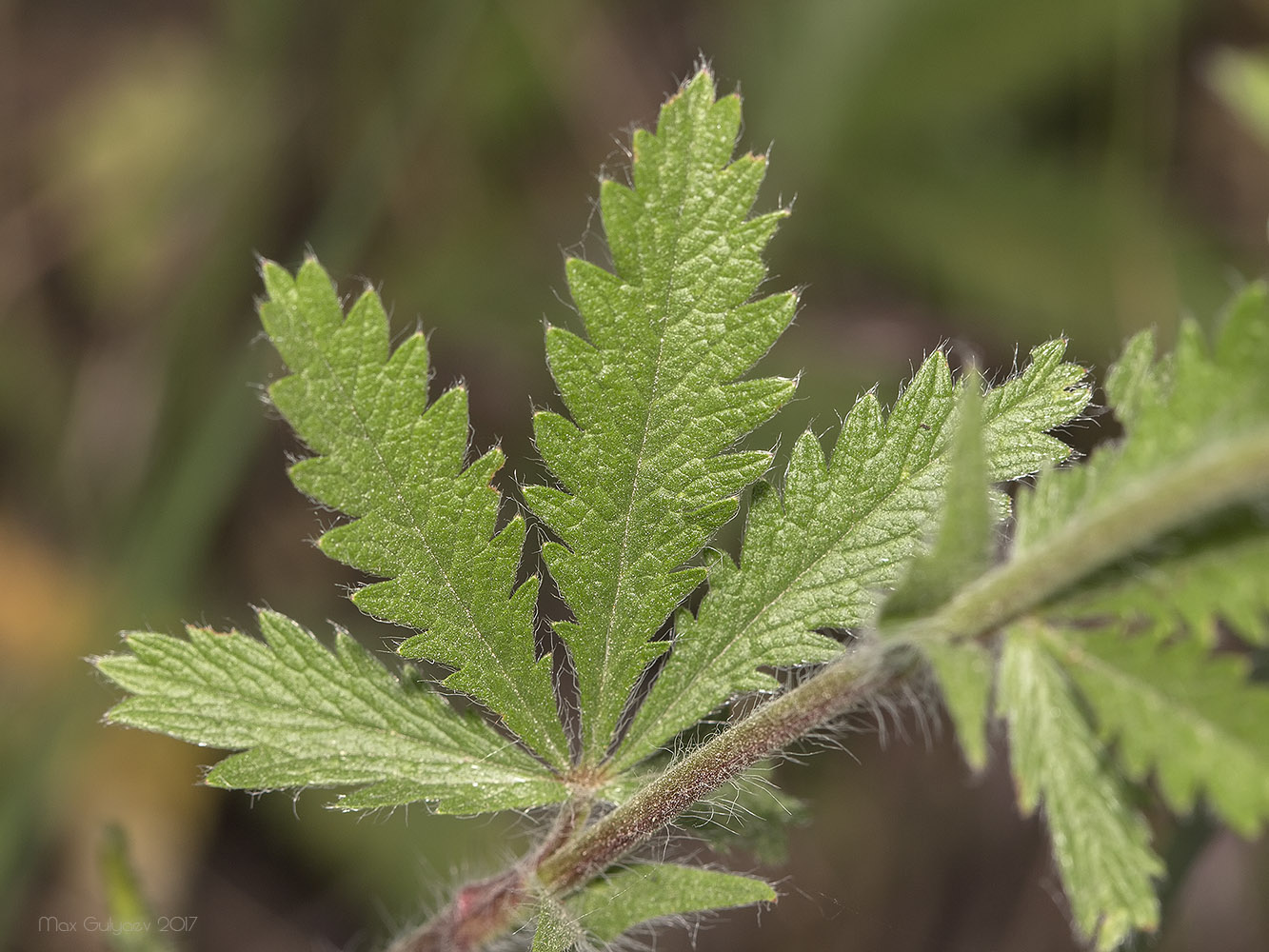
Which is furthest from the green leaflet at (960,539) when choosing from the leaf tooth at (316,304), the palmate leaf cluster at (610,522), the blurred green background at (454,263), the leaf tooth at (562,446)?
the blurred green background at (454,263)

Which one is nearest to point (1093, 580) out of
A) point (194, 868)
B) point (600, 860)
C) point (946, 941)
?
point (600, 860)

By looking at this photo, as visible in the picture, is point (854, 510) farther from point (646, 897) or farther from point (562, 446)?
point (646, 897)

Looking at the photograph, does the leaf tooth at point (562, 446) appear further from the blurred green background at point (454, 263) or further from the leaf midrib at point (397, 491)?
the blurred green background at point (454, 263)

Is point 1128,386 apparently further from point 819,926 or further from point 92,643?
point 92,643

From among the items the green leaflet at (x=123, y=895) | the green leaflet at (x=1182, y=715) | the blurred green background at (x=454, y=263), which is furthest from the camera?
the blurred green background at (x=454, y=263)

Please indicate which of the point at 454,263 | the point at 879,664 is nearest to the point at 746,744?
the point at 879,664

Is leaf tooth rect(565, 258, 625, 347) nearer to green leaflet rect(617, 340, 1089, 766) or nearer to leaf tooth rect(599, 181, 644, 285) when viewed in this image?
leaf tooth rect(599, 181, 644, 285)
